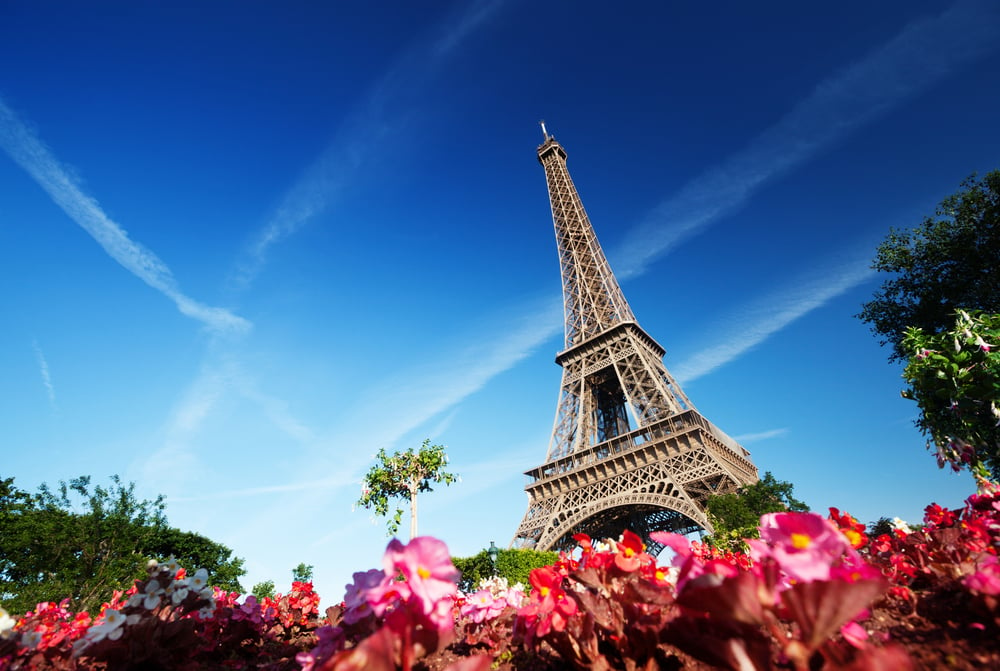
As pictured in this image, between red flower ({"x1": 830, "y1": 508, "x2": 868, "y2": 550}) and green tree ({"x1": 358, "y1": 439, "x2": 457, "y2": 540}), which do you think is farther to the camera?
green tree ({"x1": 358, "y1": 439, "x2": 457, "y2": 540})

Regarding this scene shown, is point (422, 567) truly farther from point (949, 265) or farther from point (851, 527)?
point (949, 265)

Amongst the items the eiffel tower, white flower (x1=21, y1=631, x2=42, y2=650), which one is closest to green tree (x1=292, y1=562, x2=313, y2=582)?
the eiffel tower

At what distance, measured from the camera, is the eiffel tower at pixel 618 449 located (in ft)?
81.0

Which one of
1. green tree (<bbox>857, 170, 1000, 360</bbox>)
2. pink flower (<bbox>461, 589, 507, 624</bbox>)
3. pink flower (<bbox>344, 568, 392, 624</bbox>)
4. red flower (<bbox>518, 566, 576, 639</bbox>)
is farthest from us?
green tree (<bbox>857, 170, 1000, 360</bbox>)

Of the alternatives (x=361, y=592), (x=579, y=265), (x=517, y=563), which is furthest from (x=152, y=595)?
(x=579, y=265)

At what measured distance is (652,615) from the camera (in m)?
1.58

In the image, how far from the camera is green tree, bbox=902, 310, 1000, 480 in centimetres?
654

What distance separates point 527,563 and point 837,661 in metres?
23.6

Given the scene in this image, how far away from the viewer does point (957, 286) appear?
1513 centimetres

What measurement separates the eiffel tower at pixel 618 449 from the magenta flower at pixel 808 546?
75.6 ft

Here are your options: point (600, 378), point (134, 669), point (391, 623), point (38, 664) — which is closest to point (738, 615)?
point (391, 623)

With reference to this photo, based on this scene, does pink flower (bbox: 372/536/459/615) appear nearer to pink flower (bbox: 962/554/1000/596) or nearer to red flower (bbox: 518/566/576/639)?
red flower (bbox: 518/566/576/639)

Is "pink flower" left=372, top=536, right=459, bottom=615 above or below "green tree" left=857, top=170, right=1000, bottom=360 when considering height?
below

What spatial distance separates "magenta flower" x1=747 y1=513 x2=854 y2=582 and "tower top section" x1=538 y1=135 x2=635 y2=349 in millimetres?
33969
